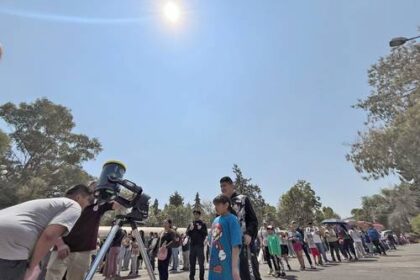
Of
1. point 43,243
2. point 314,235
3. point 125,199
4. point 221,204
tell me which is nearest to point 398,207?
point 314,235

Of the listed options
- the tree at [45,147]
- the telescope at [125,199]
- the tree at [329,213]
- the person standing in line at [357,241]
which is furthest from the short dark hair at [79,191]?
the tree at [329,213]

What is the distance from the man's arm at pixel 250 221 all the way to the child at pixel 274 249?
612 centimetres

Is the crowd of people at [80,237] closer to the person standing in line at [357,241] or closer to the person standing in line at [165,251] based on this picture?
the person standing in line at [165,251]

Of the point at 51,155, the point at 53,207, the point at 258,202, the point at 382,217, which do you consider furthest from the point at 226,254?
the point at 382,217

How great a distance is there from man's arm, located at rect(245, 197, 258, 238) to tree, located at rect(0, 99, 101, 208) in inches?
1134

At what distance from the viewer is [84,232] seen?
451 centimetres

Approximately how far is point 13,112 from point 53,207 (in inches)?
1403

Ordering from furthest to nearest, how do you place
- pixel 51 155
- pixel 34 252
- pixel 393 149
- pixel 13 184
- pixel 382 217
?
pixel 382 217 < pixel 51 155 < pixel 13 184 < pixel 393 149 < pixel 34 252

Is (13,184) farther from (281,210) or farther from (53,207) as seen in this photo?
(281,210)

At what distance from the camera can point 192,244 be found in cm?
796

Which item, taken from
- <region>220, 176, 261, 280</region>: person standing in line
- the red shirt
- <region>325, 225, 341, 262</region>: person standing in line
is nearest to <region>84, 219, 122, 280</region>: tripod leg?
the red shirt

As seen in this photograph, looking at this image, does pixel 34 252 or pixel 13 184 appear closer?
pixel 34 252

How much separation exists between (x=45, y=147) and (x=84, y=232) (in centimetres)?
3343

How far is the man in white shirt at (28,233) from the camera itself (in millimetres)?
2477
